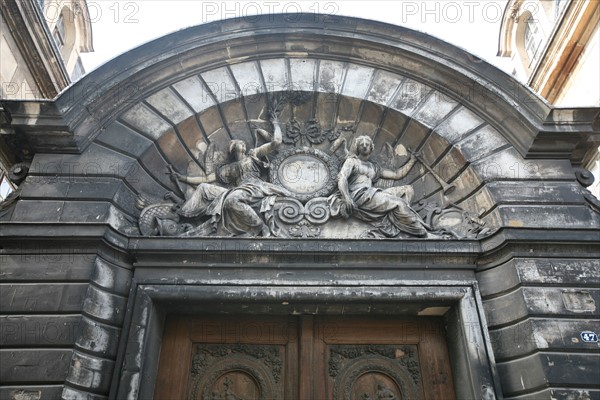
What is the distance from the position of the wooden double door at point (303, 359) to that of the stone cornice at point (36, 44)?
29.3 ft

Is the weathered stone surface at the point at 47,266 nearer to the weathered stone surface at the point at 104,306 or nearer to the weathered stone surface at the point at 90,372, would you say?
the weathered stone surface at the point at 104,306

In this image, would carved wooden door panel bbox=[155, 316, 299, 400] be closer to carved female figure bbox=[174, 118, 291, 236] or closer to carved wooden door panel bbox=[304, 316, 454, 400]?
carved wooden door panel bbox=[304, 316, 454, 400]

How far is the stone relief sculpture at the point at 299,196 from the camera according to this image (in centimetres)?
685

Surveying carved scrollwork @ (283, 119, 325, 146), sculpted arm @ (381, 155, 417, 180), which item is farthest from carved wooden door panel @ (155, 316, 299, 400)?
carved scrollwork @ (283, 119, 325, 146)

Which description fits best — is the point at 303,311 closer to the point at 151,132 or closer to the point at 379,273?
the point at 379,273

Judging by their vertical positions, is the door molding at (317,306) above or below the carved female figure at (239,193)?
below

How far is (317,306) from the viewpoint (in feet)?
20.6

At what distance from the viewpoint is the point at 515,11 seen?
55.3ft

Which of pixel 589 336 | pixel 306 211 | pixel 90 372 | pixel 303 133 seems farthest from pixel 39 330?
pixel 589 336

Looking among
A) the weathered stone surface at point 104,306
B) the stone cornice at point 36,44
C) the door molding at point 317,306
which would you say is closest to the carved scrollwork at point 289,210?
the door molding at point 317,306

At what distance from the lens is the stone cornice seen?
11.4 meters

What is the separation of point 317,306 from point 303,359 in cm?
70

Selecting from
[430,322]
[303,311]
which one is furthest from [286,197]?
[430,322]

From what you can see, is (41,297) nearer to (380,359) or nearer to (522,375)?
(380,359)
